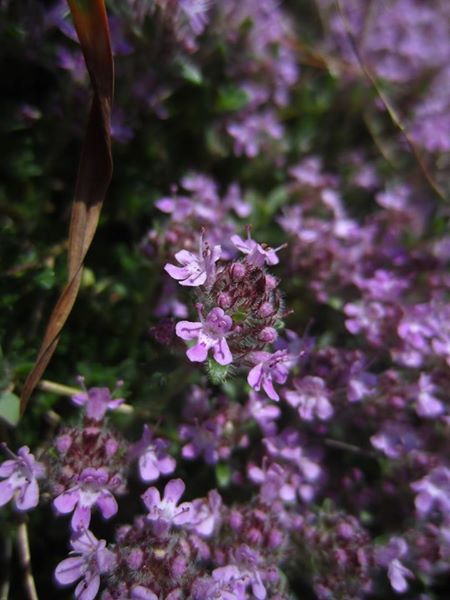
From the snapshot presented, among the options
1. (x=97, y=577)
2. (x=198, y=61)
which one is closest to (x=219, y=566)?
(x=97, y=577)

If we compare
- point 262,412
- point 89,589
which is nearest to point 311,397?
point 262,412

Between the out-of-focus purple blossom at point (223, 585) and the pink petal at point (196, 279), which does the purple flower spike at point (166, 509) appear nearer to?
the out-of-focus purple blossom at point (223, 585)

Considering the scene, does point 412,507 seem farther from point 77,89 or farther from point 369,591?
point 77,89

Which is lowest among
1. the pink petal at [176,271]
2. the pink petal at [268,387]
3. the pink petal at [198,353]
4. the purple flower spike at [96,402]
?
the purple flower spike at [96,402]

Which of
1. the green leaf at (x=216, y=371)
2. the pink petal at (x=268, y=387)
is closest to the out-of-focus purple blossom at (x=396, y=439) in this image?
the pink petal at (x=268, y=387)

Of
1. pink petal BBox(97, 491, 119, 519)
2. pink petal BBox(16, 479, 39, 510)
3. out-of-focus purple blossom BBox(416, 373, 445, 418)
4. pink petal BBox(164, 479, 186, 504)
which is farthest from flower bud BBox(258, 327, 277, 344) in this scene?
out-of-focus purple blossom BBox(416, 373, 445, 418)

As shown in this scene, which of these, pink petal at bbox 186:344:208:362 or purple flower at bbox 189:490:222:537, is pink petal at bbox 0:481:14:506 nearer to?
purple flower at bbox 189:490:222:537

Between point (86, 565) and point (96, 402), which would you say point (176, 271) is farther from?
point (86, 565)
